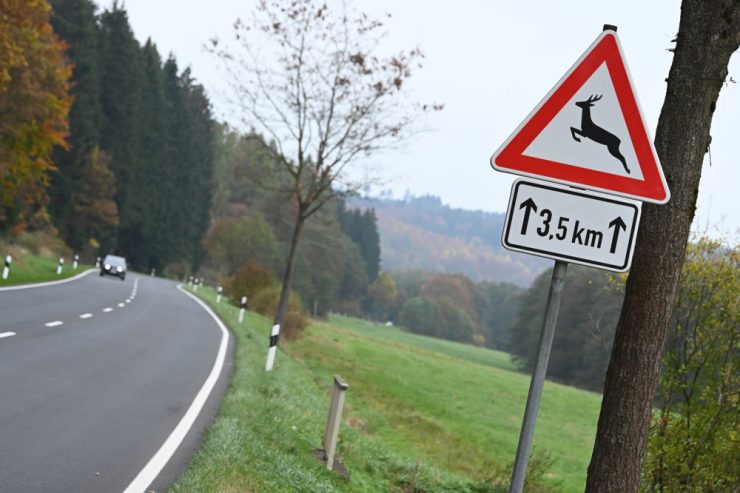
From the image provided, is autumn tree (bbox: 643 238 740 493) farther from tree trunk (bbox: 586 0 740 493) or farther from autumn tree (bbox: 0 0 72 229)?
autumn tree (bbox: 0 0 72 229)

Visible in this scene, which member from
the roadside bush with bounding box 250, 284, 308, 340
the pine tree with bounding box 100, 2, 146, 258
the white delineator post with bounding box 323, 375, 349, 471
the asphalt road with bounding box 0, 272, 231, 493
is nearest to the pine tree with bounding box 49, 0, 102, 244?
the pine tree with bounding box 100, 2, 146, 258

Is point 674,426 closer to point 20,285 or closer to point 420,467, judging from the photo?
point 420,467

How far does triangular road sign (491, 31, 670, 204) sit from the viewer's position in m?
4.19

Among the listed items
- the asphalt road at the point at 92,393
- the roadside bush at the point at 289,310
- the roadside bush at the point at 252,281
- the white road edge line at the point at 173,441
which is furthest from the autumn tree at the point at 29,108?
the white road edge line at the point at 173,441

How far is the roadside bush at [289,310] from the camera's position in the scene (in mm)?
35375

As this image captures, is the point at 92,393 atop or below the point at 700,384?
below

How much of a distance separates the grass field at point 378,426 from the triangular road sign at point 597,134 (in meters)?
4.12

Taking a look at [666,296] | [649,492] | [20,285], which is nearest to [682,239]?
[666,296]

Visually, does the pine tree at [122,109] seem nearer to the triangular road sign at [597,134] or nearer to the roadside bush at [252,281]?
the roadside bush at [252,281]

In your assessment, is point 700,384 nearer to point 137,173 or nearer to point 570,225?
point 570,225

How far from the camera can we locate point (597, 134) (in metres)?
4.21

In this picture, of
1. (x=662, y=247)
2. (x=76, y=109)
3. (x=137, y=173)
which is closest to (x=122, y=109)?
(x=137, y=173)

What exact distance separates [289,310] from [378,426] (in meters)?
16.1

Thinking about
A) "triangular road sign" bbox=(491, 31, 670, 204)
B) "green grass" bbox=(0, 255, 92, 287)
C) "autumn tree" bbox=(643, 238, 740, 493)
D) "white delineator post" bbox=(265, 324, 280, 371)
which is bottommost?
"green grass" bbox=(0, 255, 92, 287)
